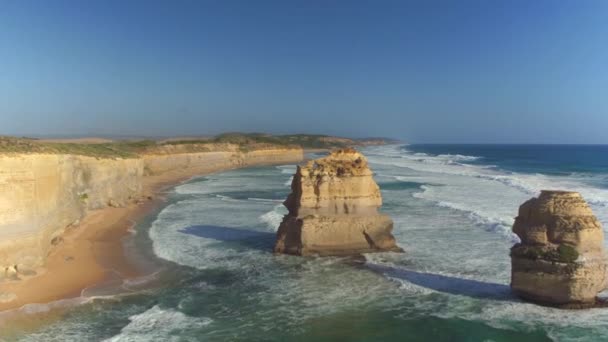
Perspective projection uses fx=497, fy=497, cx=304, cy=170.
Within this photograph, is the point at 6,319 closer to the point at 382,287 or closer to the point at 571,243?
the point at 382,287

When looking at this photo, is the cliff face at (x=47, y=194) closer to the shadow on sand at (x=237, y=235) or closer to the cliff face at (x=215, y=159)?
the shadow on sand at (x=237, y=235)

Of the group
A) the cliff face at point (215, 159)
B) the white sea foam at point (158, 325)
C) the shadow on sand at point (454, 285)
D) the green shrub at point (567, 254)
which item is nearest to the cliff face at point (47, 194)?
the white sea foam at point (158, 325)

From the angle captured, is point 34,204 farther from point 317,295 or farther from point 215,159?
point 215,159

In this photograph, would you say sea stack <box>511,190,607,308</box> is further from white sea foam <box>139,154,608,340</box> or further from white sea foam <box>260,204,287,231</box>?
white sea foam <box>260,204,287,231</box>

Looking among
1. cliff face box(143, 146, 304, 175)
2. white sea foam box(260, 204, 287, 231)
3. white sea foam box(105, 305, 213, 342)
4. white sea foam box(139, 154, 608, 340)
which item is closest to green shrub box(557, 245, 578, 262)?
white sea foam box(139, 154, 608, 340)

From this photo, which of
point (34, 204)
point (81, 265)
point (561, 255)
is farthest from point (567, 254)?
point (34, 204)

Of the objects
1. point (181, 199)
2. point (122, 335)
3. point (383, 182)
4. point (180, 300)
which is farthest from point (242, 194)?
point (122, 335)
